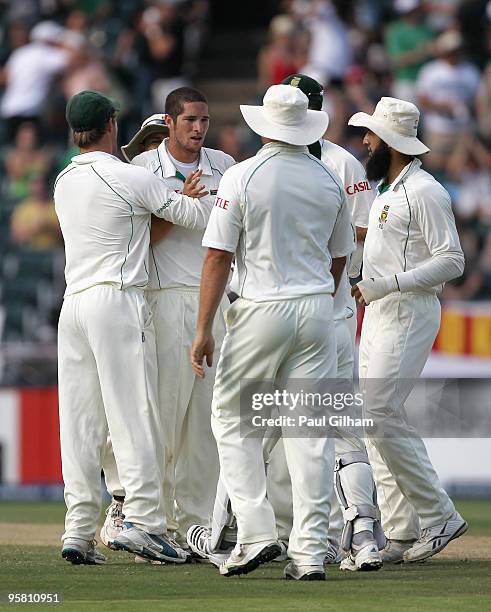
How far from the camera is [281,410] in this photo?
6.97 metres

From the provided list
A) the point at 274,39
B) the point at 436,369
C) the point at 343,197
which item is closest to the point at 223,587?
the point at 343,197

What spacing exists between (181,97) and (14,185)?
9.66 metres

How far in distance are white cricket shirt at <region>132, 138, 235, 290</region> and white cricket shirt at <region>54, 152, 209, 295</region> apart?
0.28 m

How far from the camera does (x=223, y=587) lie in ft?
21.6

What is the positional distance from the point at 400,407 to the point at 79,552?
5.86ft

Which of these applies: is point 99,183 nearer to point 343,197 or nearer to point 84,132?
point 84,132

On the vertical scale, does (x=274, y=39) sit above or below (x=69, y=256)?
above

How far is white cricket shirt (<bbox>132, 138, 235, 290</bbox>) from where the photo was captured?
7953 mm

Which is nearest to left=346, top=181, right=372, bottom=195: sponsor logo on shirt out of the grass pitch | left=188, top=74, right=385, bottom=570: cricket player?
left=188, top=74, right=385, bottom=570: cricket player

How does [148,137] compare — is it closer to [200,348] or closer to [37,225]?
[200,348]

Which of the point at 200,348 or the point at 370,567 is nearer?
the point at 200,348

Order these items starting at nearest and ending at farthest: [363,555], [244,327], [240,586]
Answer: [240,586]
[244,327]
[363,555]

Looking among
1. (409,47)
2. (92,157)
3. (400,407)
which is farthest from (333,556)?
(409,47)

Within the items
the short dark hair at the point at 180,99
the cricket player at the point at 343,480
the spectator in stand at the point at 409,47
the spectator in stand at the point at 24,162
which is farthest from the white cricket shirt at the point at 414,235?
the spectator in stand at the point at 409,47
